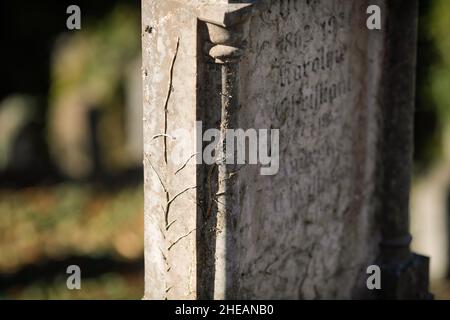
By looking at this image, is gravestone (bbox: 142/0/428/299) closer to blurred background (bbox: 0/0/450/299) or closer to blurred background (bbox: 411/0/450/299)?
blurred background (bbox: 411/0/450/299)

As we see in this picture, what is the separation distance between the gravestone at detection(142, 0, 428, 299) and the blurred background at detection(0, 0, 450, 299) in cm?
130

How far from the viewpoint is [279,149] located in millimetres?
3697

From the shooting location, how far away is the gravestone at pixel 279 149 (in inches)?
129

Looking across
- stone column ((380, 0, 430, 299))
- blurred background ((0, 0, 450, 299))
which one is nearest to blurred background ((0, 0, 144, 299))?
blurred background ((0, 0, 450, 299))

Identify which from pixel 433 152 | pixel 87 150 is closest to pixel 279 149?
pixel 433 152

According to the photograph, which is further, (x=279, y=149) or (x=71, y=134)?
(x=71, y=134)

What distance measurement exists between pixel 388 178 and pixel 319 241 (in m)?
0.66

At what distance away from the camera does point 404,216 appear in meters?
4.59

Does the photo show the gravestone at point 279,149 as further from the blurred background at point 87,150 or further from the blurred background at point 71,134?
the blurred background at point 71,134

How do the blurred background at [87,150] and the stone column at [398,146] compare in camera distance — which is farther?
the blurred background at [87,150]

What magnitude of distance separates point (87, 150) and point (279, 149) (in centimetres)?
452

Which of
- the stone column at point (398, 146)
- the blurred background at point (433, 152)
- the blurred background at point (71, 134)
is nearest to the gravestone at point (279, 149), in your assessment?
the stone column at point (398, 146)

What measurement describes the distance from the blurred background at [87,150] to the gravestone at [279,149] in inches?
51.1

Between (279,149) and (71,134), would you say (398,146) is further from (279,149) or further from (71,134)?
(71,134)
